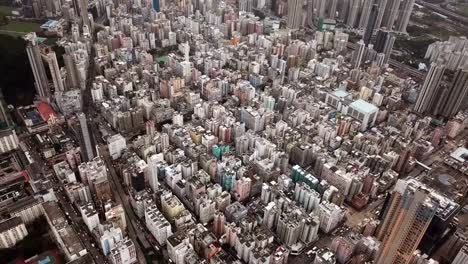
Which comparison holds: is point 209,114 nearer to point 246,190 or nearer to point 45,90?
point 246,190

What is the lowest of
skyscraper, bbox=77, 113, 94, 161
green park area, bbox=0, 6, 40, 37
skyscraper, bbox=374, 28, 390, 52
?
skyscraper, bbox=77, 113, 94, 161

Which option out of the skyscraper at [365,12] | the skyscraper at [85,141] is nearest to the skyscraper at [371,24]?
the skyscraper at [365,12]

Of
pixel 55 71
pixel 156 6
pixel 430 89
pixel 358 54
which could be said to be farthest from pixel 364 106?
pixel 156 6

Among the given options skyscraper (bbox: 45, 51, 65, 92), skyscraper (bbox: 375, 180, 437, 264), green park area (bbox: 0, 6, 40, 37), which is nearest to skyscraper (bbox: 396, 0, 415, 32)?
skyscraper (bbox: 375, 180, 437, 264)

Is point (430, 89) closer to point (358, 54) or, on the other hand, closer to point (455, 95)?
point (455, 95)

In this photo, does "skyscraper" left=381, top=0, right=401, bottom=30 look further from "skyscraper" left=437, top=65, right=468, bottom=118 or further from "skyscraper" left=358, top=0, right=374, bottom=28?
"skyscraper" left=437, top=65, right=468, bottom=118

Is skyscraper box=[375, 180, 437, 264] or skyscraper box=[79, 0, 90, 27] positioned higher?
skyscraper box=[79, 0, 90, 27]
